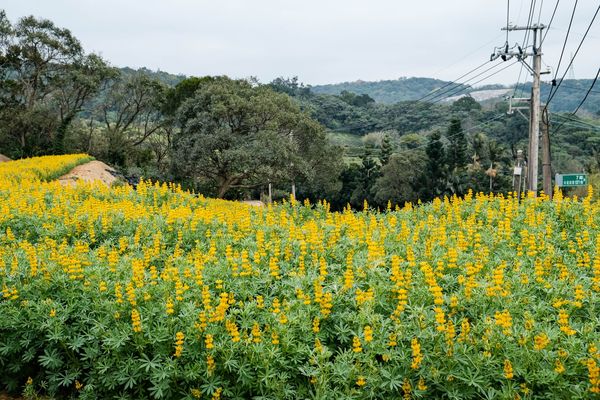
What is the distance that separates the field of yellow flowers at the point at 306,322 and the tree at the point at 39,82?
27.7 m

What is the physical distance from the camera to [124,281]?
4.48 meters

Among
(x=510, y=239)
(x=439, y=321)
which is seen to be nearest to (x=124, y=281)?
(x=439, y=321)

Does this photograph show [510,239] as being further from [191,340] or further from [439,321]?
[191,340]

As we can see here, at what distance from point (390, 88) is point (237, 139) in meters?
161

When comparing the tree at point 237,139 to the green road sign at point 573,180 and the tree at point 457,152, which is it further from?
the tree at point 457,152

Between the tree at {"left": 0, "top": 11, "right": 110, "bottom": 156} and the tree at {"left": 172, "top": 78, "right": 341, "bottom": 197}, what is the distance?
8778mm

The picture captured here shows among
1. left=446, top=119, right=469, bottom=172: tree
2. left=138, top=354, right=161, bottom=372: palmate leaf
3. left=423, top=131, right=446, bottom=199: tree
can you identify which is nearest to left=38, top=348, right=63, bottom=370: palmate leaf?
left=138, top=354, right=161, bottom=372: palmate leaf

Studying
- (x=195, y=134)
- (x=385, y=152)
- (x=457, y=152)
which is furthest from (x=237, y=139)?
(x=385, y=152)

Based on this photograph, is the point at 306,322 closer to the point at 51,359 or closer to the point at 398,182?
the point at 51,359

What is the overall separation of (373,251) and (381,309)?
2.82 ft

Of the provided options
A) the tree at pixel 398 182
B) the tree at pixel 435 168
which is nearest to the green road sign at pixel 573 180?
the tree at pixel 398 182

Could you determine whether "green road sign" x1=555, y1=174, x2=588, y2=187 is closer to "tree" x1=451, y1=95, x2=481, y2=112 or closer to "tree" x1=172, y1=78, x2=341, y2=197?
"tree" x1=172, y1=78, x2=341, y2=197

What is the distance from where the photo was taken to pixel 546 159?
59.9ft

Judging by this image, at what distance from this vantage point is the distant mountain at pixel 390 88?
169250 mm
